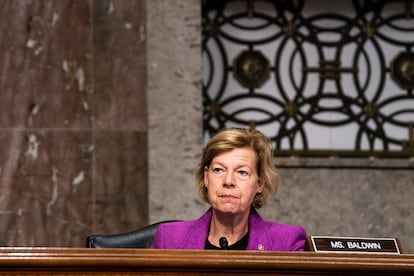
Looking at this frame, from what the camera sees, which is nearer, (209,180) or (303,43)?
(209,180)

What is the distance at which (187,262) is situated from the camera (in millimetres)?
3771

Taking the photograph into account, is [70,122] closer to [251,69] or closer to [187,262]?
[251,69]

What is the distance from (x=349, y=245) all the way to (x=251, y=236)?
98cm

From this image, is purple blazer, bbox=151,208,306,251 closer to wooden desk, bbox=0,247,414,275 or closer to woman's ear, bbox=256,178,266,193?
woman's ear, bbox=256,178,266,193

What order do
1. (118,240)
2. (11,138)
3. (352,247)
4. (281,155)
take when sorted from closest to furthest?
(352,247) → (118,240) → (11,138) → (281,155)

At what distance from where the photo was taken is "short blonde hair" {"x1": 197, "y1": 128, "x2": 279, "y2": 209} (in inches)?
196

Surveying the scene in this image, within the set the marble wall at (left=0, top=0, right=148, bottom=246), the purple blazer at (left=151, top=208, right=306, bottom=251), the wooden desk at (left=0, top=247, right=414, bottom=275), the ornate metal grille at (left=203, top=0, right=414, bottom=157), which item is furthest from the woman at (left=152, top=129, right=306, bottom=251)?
the ornate metal grille at (left=203, top=0, right=414, bottom=157)

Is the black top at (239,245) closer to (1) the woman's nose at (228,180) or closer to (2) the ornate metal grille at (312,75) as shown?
(1) the woman's nose at (228,180)

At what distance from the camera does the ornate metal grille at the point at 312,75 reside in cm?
A: 764

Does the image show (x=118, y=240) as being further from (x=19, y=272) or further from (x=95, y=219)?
(x=95, y=219)

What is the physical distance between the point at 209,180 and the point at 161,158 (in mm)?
2336

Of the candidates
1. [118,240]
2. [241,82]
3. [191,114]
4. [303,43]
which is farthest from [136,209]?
[118,240]

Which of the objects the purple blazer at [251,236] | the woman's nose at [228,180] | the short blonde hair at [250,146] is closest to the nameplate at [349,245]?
the purple blazer at [251,236]

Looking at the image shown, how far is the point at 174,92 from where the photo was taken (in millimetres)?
7355
